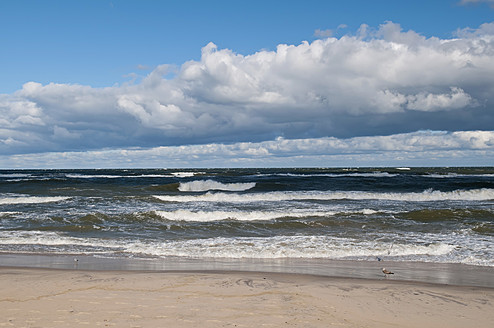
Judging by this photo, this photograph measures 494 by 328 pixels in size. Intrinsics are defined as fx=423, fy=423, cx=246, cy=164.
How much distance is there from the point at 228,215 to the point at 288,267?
990 centimetres

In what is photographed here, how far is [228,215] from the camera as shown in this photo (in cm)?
1925

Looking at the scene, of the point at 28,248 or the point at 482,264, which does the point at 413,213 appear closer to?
the point at 482,264

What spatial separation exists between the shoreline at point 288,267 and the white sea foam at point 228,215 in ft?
25.9

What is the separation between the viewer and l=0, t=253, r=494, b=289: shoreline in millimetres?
8461

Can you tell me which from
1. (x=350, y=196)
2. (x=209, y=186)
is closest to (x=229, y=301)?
(x=350, y=196)

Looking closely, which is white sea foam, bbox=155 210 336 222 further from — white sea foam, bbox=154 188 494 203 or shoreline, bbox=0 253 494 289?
white sea foam, bbox=154 188 494 203

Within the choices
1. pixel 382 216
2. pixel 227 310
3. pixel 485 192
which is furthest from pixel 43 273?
pixel 485 192

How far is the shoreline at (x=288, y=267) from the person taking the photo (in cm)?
846

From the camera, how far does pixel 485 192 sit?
3103cm

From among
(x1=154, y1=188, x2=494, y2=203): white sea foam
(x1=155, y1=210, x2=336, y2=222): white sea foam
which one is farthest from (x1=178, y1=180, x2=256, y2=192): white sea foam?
(x1=155, y1=210, x2=336, y2=222): white sea foam

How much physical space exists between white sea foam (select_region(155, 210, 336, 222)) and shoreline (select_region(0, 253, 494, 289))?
7902 millimetres

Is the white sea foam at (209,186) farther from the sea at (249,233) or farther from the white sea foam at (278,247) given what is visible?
the white sea foam at (278,247)

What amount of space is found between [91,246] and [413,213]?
543 inches

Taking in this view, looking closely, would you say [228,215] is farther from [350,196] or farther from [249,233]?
[350,196]
